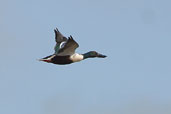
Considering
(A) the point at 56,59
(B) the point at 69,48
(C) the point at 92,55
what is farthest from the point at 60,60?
(C) the point at 92,55

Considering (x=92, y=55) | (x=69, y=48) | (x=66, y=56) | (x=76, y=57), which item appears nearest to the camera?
(x=69, y=48)

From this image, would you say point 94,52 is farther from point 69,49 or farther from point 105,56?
→ point 69,49

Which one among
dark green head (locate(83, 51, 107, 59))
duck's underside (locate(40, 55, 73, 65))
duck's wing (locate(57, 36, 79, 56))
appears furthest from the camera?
dark green head (locate(83, 51, 107, 59))

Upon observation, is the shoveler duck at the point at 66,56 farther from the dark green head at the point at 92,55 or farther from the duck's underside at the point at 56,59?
the dark green head at the point at 92,55

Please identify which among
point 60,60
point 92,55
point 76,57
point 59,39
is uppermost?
point 59,39

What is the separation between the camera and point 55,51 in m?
39.7

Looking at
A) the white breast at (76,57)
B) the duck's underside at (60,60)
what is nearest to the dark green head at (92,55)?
the white breast at (76,57)

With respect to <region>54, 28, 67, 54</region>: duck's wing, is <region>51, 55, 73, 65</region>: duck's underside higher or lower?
lower

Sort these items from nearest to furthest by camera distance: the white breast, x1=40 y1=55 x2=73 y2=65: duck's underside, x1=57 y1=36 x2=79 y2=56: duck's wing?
x1=57 y1=36 x2=79 y2=56: duck's wing → x1=40 y1=55 x2=73 y2=65: duck's underside → the white breast

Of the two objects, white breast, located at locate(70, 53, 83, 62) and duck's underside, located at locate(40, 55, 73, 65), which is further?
white breast, located at locate(70, 53, 83, 62)

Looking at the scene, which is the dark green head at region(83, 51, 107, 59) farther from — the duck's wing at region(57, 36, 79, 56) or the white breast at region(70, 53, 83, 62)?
the duck's wing at region(57, 36, 79, 56)

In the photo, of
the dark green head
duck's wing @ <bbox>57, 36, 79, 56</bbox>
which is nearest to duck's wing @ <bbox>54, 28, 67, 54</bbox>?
the dark green head

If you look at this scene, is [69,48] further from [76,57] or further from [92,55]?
[92,55]

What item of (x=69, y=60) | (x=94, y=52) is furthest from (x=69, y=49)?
(x=94, y=52)
